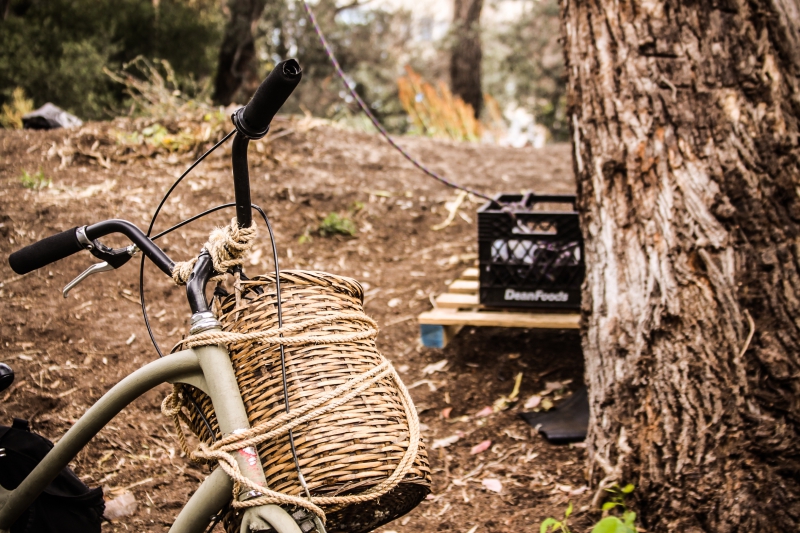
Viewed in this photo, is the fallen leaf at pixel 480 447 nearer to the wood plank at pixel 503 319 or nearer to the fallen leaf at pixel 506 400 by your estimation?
the fallen leaf at pixel 506 400

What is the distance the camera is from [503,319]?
10.2 ft

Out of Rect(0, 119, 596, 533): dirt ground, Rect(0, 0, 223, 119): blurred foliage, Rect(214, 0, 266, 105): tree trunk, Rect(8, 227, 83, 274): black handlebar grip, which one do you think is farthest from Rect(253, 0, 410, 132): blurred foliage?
Rect(8, 227, 83, 274): black handlebar grip

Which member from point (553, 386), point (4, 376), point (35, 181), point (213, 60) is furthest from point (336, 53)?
point (4, 376)

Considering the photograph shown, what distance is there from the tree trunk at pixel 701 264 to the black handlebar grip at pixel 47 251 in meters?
1.65

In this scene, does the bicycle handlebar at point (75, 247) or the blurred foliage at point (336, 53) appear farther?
the blurred foliage at point (336, 53)

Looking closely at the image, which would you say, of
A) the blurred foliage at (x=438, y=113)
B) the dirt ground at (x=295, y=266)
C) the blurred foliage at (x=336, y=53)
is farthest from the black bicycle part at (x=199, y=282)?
the blurred foliage at (x=336, y=53)

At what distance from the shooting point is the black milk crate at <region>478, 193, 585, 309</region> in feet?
9.91

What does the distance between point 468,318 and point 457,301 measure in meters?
0.17

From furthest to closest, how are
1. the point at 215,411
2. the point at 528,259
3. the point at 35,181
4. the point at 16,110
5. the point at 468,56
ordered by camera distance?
the point at 468,56, the point at 16,110, the point at 35,181, the point at 528,259, the point at 215,411

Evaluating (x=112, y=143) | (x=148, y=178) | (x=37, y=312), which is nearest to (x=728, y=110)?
(x=37, y=312)

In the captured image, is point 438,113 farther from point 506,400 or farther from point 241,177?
point 241,177

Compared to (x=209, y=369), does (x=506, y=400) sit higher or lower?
lower

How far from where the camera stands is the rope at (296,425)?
4.16ft

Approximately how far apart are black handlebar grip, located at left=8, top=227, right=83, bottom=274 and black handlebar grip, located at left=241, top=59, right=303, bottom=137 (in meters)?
0.54
